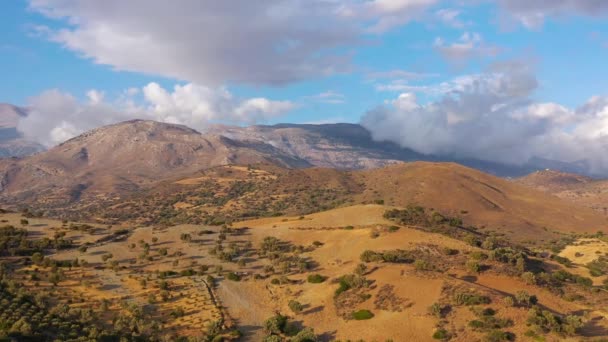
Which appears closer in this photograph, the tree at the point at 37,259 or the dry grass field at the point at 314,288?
the dry grass field at the point at 314,288

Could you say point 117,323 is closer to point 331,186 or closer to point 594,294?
point 594,294

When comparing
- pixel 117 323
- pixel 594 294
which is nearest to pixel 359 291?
pixel 117 323

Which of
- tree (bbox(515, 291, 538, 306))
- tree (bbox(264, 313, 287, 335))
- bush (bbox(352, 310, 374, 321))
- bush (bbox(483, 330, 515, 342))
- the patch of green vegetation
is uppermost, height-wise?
tree (bbox(515, 291, 538, 306))

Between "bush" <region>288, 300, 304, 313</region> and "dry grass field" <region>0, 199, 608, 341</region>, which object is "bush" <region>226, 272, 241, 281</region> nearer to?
"dry grass field" <region>0, 199, 608, 341</region>

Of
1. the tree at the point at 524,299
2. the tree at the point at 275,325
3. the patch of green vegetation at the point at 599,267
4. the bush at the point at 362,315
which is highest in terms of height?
the tree at the point at 524,299

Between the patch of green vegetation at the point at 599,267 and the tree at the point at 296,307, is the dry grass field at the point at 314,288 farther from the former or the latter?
the patch of green vegetation at the point at 599,267

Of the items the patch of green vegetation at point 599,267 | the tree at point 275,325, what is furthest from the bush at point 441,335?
the patch of green vegetation at point 599,267

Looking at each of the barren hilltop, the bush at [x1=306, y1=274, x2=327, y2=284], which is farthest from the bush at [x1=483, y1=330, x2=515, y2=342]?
the bush at [x1=306, y1=274, x2=327, y2=284]

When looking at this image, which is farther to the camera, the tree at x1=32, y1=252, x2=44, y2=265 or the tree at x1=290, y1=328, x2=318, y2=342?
the tree at x1=32, y1=252, x2=44, y2=265
